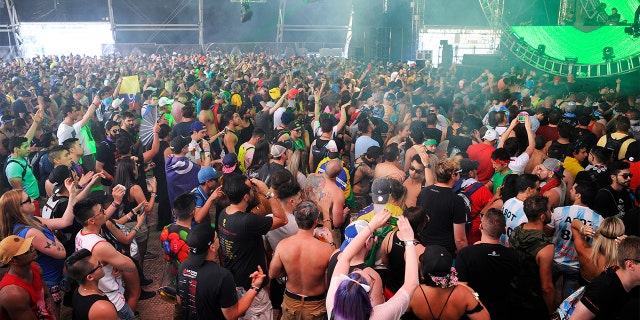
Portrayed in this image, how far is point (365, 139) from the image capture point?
633 centimetres

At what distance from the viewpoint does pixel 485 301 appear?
3336 mm

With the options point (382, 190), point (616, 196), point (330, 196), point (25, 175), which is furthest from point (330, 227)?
point (25, 175)

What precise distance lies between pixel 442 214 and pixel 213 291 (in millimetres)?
1948

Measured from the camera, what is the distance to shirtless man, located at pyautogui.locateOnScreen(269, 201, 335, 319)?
332 centimetres

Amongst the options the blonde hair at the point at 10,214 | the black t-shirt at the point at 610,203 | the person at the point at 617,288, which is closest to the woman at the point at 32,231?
the blonde hair at the point at 10,214

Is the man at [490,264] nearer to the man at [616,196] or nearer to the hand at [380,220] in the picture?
the hand at [380,220]

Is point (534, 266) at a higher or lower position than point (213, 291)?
lower

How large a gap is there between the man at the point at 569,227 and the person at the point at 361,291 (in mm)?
1898

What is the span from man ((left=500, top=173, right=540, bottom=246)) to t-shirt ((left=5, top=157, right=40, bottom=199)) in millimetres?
4623

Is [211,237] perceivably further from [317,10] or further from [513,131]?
[317,10]

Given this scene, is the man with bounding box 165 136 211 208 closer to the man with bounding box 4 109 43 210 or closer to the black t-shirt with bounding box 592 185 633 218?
the man with bounding box 4 109 43 210

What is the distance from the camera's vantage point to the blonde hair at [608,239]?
3.30m

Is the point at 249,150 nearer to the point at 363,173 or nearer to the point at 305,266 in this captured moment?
the point at 363,173

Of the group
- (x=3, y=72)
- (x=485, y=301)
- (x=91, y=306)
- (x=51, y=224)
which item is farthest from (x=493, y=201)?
(x=3, y=72)
